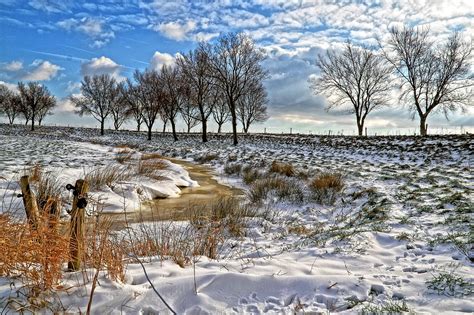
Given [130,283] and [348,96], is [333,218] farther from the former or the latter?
[348,96]

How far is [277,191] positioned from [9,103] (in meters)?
64.8

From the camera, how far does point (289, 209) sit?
7656mm

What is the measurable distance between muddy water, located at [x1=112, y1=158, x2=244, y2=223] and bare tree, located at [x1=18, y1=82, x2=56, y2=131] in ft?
155

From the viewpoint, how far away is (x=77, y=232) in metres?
3.11

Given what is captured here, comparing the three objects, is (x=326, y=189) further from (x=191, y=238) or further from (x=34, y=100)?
(x=34, y=100)

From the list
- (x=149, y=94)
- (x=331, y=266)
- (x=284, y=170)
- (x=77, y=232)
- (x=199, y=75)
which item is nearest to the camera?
(x=77, y=232)

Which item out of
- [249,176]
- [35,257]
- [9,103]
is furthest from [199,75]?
[9,103]

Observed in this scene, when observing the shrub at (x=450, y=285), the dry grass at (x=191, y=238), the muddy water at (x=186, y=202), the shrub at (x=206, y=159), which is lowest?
the muddy water at (x=186, y=202)

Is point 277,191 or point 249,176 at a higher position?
point 249,176

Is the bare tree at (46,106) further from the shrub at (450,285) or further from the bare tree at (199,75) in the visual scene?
the shrub at (450,285)

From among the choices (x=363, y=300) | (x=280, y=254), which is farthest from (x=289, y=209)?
(x=363, y=300)

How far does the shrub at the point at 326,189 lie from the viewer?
804 centimetres

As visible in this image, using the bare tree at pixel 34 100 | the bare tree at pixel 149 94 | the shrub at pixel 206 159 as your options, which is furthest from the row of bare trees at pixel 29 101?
the shrub at pixel 206 159

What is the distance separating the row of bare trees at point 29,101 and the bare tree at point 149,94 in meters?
16.2
